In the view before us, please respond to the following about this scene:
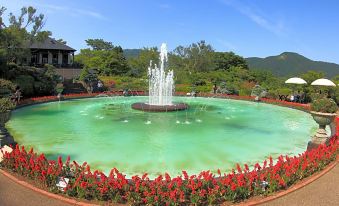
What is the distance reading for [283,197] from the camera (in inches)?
296

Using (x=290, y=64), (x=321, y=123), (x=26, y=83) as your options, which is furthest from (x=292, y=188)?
(x=290, y=64)

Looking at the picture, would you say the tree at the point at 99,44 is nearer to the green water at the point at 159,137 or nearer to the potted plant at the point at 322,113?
the green water at the point at 159,137

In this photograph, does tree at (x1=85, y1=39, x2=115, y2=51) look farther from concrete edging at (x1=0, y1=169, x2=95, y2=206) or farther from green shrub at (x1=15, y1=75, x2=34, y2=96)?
concrete edging at (x1=0, y1=169, x2=95, y2=206)

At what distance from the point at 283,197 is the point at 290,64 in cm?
11254

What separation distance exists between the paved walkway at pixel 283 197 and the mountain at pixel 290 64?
100340 mm

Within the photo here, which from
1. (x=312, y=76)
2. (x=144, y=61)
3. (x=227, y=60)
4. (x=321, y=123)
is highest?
(x=227, y=60)

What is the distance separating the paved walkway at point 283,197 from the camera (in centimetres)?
693

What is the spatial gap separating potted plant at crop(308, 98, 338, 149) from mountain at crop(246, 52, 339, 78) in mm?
96197

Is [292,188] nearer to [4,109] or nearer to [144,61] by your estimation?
[4,109]

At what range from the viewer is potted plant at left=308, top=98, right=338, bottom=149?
1130 centimetres

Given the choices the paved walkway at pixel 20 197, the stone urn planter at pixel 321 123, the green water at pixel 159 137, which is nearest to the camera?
the paved walkway at pixel 20 197

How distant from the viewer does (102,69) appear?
172 ft

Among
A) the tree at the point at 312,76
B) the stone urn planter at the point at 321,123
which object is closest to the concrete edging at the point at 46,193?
the stone urn planter at the point at 321,123

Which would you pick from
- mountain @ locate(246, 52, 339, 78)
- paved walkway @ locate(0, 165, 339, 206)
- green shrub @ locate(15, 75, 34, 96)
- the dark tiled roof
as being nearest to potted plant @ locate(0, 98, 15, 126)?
paved walkway @ locate(0, 165, 339, 206)
